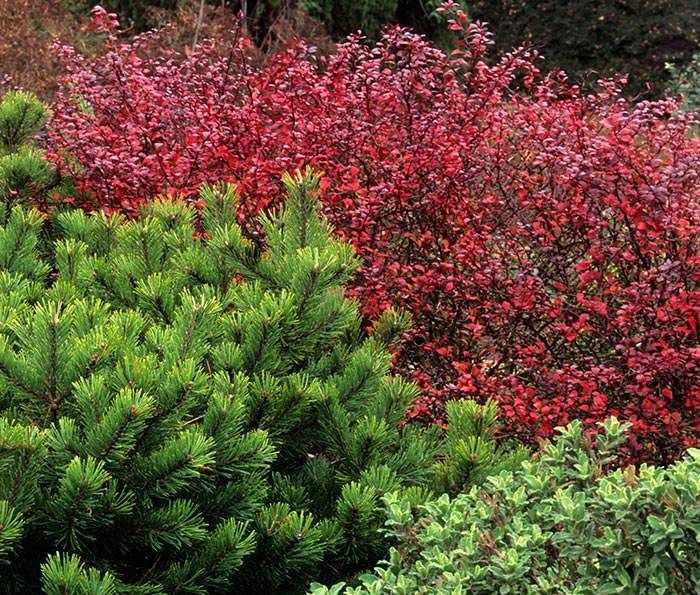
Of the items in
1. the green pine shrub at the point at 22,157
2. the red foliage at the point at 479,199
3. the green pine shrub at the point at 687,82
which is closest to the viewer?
the red foliage at the point at 479,199

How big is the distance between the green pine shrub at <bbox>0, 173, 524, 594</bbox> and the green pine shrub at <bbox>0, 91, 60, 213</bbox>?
99 cm

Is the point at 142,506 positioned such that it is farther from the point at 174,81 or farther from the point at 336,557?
the point at 174,81

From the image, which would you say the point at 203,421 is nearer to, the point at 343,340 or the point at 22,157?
the point at 343,340

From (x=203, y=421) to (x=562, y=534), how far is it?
1087 mm

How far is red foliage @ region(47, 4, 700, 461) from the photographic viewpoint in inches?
167

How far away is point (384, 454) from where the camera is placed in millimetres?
3178

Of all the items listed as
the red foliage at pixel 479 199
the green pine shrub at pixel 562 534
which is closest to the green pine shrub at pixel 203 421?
the green pine shrub at pixel 562 534

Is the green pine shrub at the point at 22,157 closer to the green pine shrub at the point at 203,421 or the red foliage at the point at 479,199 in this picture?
the red foliage at the point at 479,199

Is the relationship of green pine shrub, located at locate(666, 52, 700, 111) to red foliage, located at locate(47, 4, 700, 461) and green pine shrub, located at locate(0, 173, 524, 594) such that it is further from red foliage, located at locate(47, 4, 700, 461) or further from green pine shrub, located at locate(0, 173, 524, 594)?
green pine shrub, located at locate(0, 173, 524, 594)

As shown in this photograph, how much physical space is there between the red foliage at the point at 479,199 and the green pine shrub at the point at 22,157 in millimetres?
153

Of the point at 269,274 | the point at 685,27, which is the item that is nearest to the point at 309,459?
the point at 269,274

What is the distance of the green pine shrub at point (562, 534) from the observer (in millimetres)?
2100

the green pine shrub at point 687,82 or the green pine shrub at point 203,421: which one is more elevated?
the green pine shrub at point 687,82

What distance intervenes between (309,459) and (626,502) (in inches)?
52.6
